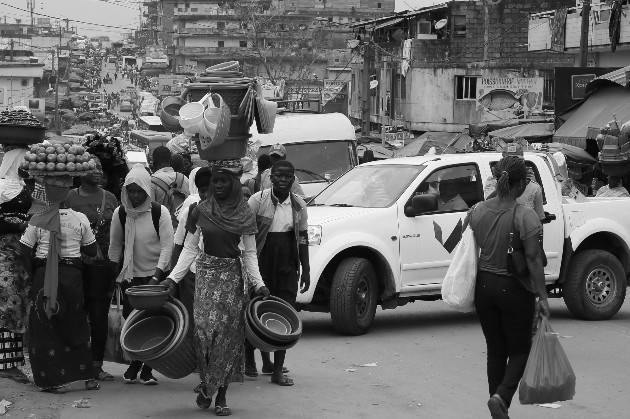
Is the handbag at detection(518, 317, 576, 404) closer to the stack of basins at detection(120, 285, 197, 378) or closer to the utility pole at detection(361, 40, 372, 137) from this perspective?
the stack of basins at detection(120, 285, 197, 378)

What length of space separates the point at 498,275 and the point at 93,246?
3.32m

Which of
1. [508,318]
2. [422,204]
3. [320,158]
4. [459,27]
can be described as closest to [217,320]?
[508,318]

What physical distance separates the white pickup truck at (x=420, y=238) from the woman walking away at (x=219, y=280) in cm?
345

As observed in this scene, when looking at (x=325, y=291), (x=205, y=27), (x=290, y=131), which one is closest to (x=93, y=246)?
(x=325, y=291)

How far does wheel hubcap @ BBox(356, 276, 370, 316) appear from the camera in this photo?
12224 mm

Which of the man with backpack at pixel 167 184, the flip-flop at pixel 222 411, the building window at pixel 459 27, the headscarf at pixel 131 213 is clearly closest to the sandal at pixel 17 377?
the headscarf at pixel 131 213

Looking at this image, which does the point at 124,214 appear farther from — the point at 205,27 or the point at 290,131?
the point at 205,27

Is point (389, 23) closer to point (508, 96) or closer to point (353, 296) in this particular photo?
point (508, 96)

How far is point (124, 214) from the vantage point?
31.0 feet

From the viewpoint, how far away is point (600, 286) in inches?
531

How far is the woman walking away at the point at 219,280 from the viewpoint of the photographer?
329 inches

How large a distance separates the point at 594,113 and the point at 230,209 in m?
20.4

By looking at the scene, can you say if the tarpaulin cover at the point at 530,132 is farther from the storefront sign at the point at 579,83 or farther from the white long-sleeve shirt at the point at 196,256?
the white long-sleeve shirt at the point at 196,256

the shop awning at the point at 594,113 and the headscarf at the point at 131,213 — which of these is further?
the shop awning at the point at 594,113
